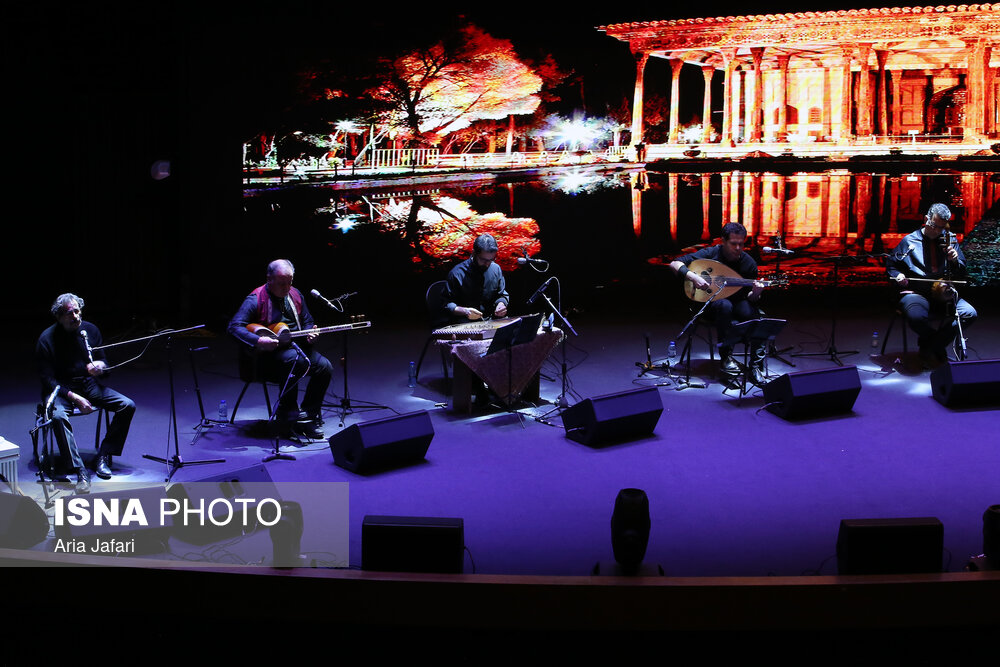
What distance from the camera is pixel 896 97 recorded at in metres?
10.2

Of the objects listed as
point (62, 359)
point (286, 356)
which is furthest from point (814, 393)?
point (62, 359)

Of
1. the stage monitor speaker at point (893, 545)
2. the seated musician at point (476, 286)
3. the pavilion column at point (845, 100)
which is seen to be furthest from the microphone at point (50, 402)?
the pavilion column at point (845, 100)

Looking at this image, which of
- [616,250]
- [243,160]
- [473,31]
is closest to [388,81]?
[473,31]

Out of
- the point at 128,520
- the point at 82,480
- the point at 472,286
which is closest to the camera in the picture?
the point at 128,520

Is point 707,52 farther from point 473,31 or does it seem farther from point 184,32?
point 184,32

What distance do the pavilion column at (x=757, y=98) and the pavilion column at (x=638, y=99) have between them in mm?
1115

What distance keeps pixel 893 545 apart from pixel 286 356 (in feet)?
13.9

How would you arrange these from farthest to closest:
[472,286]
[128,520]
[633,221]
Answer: [633,221]
[472,286]
[128,520]

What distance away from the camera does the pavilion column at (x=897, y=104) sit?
33.2 ft

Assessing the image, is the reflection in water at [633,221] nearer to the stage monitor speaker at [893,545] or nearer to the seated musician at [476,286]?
the seated musician at [476,286]

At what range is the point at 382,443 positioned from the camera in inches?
237

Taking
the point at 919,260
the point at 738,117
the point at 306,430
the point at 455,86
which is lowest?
the point at 306,430

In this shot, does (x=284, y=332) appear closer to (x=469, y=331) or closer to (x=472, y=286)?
(x=469, y=331)

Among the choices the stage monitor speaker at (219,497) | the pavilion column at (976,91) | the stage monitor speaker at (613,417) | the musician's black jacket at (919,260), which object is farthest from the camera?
the pavilion column at (976,91)
